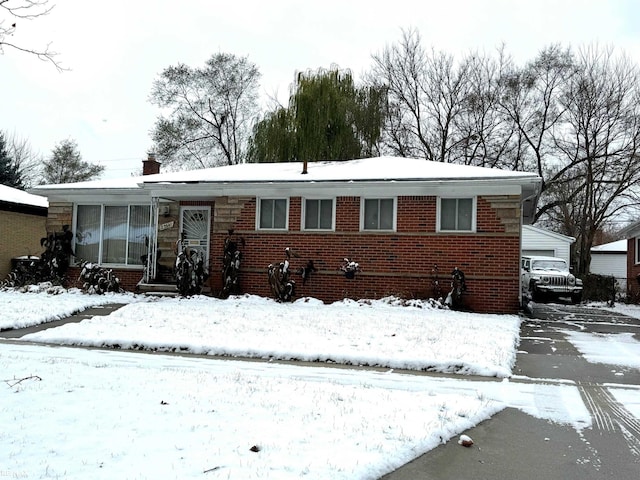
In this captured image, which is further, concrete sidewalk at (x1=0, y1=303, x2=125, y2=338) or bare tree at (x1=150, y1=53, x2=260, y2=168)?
bare tree at (x1=150, y1=53, x2=260, y2=168)

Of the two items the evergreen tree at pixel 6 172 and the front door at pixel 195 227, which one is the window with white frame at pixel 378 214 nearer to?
the front door at pixel 195 227

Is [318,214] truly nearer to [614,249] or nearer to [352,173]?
[352,173]

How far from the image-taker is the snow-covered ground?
3.69 metres

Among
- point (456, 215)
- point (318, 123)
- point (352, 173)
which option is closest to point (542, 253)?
point (318, 123)

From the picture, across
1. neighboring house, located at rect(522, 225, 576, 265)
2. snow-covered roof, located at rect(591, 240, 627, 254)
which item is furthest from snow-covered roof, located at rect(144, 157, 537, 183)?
snow-covered roof, located at rect(591, 240, 627, 254)

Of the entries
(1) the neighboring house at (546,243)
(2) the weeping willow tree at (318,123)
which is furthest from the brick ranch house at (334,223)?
(1) the neighboring house at (546,243)

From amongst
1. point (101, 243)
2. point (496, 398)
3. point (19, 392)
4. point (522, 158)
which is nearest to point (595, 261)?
point (522, 158)

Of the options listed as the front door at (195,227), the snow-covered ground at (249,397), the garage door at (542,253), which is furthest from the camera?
the garage door at (542,253)

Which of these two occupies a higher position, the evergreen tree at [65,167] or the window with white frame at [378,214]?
the evergreen tree at [65,167]

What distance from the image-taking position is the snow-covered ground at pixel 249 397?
12.1 ft

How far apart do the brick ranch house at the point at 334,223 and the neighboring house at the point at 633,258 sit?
7510mm

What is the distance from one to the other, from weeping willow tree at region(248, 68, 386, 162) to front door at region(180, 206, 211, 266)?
10.4m

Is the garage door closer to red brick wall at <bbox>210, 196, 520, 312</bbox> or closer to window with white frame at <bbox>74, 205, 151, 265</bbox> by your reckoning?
red brick wall at <bbox>210, 196, 520, 312</bbox>

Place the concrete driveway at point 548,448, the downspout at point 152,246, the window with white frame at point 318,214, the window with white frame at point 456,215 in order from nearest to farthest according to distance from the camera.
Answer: the concrete driveway at point 548,448
the window with white frame at point 456,215
the window with white frame at point 318,214
the downspout at point 152,246
